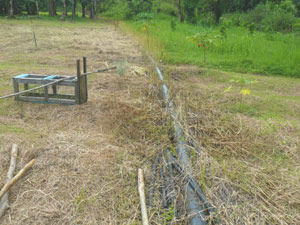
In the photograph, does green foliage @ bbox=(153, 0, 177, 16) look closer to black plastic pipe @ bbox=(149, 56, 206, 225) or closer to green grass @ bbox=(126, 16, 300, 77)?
green grass @ bbox=(126, 16, 300, 77)

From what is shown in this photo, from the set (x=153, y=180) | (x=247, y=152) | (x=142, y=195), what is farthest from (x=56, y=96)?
(x=247, y=152)

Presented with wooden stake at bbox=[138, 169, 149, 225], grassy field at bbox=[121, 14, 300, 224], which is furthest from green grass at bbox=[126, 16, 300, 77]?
wooden stake at bbox=[138, 169, 149, 225]

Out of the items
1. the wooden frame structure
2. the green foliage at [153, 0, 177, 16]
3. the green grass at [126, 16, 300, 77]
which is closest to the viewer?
the wooden frame structure

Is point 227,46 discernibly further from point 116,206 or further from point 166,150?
point 116,206

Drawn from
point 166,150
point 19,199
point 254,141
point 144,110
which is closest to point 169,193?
point 166,150

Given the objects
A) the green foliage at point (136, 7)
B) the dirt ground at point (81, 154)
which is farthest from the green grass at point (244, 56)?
the green foliage at point (136, 7)

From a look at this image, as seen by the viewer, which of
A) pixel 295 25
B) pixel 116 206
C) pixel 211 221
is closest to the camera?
pixel 211 221

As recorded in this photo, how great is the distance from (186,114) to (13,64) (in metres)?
4.74

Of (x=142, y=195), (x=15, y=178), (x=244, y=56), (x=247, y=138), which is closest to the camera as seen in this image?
(x=142, y=195)

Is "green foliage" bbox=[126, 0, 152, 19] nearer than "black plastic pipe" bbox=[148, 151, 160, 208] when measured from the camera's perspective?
No

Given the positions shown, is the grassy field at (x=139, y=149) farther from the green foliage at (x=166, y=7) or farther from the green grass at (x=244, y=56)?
the green foliage at (x=166, y=7)

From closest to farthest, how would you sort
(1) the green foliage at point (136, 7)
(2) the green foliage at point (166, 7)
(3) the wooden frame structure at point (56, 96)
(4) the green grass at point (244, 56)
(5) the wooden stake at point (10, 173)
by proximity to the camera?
(5) the wooden stake at point (10, 173)
(3) the wooden frame structure at point (56, 96)
(4) the green grass at point (244, 56)
(2) the green foliage at point (166, 7)
(1) the green foliage at point (136, 7)

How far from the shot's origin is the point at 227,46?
7699mm

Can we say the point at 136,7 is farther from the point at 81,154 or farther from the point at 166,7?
the point at 81,154
